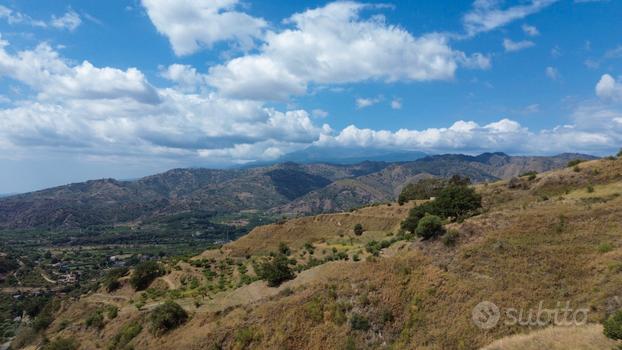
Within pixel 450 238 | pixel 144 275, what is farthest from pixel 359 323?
pixel 144 275

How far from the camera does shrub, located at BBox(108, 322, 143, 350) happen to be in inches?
1382

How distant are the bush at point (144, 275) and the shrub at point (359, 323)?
139ft

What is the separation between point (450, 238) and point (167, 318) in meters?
27.0

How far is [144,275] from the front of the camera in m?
58.3

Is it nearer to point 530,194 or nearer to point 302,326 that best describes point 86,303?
point 302,326

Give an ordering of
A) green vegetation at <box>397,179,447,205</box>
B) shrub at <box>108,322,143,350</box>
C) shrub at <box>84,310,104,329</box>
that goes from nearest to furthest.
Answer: shrub at <box>108,322,143,350</box> → shrub at <box>84,310,104,329</box> → green vegetation at <box>397,179,447,205</box>

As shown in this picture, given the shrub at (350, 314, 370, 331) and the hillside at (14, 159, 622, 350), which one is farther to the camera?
the shrub at (350, 314, 370, 331)

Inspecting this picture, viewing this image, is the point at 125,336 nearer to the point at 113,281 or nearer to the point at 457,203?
the point at 113,281

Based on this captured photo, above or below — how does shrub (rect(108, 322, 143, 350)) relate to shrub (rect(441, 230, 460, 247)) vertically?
below

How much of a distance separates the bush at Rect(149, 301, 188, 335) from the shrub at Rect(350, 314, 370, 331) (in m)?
17.1

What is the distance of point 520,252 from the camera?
2966 cm

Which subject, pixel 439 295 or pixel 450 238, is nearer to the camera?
pixel 439 295

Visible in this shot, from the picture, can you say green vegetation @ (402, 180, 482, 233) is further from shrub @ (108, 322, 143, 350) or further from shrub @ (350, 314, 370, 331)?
shrub @ (108, 322, 143, 350)

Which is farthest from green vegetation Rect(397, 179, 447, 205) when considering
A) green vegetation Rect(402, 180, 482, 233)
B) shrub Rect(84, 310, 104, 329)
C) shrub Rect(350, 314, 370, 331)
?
shrub Rect(84, 310, 104, 329)
